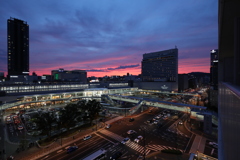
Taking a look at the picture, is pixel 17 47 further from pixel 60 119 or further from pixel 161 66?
pixel 161 66

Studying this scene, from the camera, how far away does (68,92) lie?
6419 centimetres

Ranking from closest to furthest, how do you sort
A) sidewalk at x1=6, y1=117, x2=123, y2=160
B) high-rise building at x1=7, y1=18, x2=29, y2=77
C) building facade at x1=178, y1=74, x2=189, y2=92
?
sidewalk at x1=6, y1=117, x2=123, y2=160 → building facade at x1=178, y1=74, x2=189, y2=92 → high-rise building at x1=7, y1=18, x2=29, y2=77

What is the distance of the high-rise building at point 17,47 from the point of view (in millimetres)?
132375

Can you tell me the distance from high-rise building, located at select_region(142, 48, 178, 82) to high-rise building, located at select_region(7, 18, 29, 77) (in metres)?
140

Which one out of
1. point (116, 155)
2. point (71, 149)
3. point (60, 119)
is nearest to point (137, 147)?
point (116, 155)

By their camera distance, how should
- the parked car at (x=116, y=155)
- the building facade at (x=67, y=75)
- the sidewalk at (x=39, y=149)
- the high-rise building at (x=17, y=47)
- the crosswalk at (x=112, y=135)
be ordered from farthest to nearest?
1. the building facade at (x=67, y=75)
2. the high-rise building at (x=17, y=47)
3. the crosswalk at (x=112, y=135)
4. the sidewalk at (x=39, y=149)
5. the parked car at (x=116, y=155)

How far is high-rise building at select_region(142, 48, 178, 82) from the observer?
10350 cm

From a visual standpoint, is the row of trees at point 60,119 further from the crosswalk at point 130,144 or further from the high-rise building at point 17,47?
the high-rise building at point 17,47

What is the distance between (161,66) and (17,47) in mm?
171004

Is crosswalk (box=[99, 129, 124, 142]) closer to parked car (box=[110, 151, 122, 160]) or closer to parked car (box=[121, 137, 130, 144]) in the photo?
parked car (box=[121, 137, 130, 144])

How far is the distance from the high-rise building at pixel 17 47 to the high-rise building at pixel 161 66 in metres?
140

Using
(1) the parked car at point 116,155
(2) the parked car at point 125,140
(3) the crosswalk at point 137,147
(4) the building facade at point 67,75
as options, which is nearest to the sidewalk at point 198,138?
(3) the crosswalk at point 137,147

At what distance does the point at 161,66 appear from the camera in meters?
112

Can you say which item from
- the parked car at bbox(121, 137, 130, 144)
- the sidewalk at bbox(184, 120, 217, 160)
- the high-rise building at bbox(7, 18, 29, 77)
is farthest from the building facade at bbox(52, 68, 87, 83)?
the sidewalk at bbox(184, 120, 217, 160)
